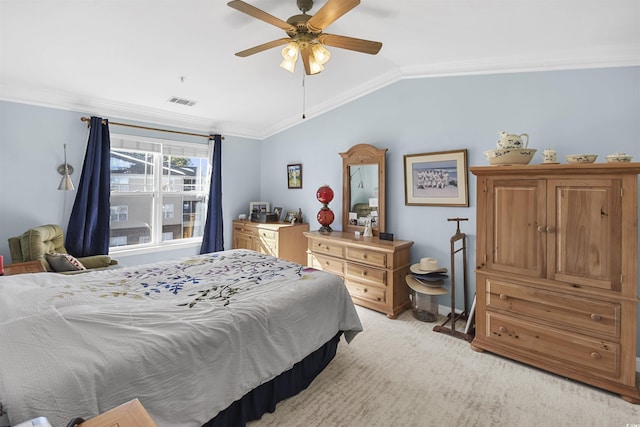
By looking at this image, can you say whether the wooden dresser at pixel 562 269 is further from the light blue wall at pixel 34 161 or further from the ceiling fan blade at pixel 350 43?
the light blue wall at pixel 34 161

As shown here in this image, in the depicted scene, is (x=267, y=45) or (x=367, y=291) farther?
(x=367, y=291)

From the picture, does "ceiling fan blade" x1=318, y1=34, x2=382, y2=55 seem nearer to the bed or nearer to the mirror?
the mirror

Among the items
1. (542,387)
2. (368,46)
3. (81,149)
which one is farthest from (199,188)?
(542,387)

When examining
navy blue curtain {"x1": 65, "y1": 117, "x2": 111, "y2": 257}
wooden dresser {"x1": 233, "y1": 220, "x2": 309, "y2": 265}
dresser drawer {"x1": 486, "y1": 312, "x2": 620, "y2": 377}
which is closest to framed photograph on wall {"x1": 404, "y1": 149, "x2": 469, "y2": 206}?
dresser drawer {"x1": 486, "y1": 312, "x2": 620, "y2": 377}

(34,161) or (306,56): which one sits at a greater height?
(306,56)

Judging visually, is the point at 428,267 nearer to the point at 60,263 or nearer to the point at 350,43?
the point at 350,43

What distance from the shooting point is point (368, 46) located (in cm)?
222

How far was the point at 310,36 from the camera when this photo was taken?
7.14 ft

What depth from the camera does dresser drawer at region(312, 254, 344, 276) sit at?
372cm

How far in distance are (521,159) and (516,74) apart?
3.42 feet

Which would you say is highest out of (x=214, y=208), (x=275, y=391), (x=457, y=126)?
(x=457, y=126)

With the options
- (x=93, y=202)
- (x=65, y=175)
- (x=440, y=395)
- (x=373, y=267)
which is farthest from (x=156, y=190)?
(x=440, y=395)

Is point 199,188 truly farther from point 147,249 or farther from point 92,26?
point 92,26

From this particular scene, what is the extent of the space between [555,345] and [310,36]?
2.88 metres
